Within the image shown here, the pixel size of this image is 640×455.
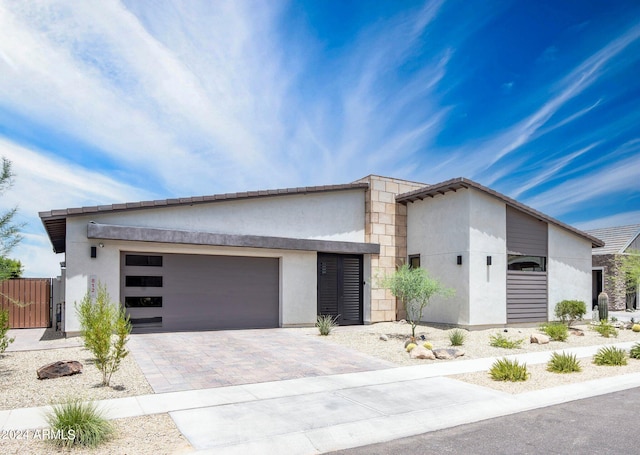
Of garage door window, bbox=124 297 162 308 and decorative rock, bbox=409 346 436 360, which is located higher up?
garage door window, bbox=124 297 162 308

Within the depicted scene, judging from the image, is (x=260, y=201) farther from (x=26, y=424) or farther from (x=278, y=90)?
(x=26, y=424)

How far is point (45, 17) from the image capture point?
932cm

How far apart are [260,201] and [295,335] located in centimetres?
490

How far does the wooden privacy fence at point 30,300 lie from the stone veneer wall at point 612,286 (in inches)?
1175

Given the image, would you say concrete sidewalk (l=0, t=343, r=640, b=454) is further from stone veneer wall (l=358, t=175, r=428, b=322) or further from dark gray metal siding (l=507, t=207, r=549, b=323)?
stone veneer wall (l=358, t=175, r=428, b=322)

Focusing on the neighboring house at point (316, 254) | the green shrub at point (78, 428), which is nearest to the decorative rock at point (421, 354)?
the neighboring house at point (316, 254)

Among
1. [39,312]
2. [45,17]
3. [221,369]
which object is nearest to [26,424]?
[221,369]

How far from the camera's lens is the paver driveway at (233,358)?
806 centimetres

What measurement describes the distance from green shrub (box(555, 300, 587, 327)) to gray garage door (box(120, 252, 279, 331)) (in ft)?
37.6

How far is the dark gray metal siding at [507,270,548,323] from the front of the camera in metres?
16.5

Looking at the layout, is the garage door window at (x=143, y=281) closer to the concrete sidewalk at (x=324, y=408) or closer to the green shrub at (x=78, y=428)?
the concrete sidewalk at (x=324, y=408)

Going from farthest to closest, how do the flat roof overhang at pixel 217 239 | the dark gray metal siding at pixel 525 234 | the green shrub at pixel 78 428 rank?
the dark gray metal siding at pixel 525 234 < the flat roof overhang at pixel 217 239 < the green shrub at pixel 78 428

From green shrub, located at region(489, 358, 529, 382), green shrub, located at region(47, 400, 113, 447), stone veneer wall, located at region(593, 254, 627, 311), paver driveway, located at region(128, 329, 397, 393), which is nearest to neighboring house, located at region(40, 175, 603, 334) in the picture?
paver driveway, located at region(128, 329, 397, 393)

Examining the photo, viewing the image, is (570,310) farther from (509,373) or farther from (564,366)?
(509,373)
